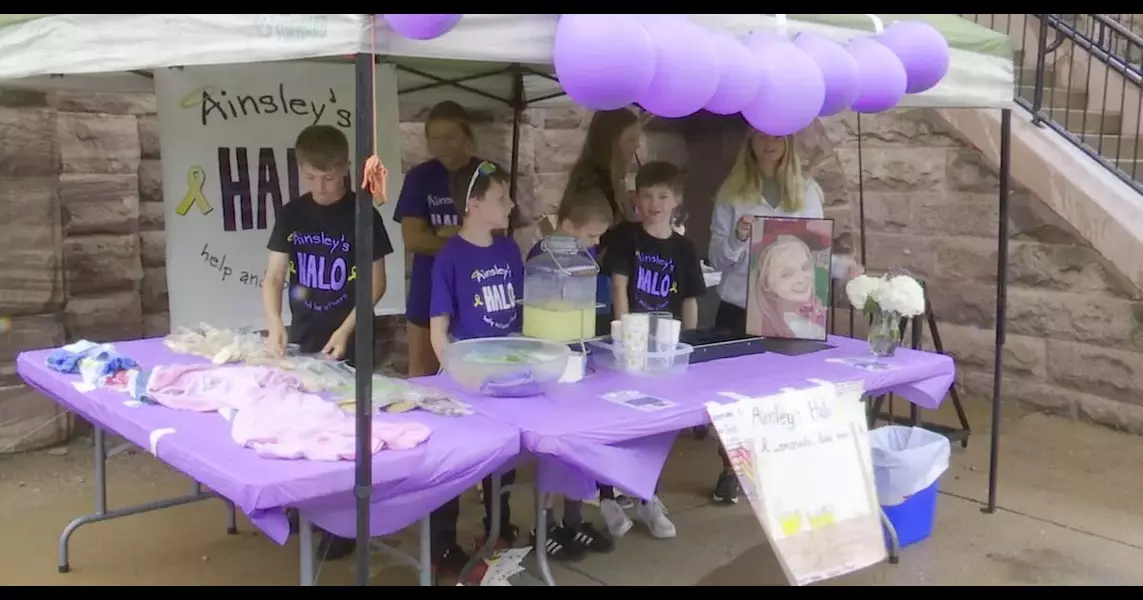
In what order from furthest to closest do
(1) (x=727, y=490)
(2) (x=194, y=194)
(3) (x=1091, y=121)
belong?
(3) (x=1091, y=121) → (2) (x=194, y=194) → (1) (x=727, y=490)

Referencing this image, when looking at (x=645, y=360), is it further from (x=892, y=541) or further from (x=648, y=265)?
(x=892, y=541)

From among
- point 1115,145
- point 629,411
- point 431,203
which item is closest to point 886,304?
point 629,411

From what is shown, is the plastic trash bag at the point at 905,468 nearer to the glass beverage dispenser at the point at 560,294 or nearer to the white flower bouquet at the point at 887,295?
the white flower bouquet at the point at 887,295

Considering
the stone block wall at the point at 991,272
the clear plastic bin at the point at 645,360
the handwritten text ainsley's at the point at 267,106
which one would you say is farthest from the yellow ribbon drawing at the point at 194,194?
the stone block wall at the point at 991,272

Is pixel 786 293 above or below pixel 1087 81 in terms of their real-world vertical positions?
below

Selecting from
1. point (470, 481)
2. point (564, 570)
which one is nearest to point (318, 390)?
point (470, 481)

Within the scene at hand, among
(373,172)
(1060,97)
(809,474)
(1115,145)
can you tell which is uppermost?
(1060,97)

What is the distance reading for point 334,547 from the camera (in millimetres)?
3932

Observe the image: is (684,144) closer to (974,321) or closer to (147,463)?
(974,321)

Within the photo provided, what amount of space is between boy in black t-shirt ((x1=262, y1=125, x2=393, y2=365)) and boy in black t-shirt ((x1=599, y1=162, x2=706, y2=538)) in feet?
2.99

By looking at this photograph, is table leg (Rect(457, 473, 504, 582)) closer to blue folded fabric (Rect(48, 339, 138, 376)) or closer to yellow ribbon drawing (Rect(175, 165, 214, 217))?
blue folded fabric (Rect(48, 339, 138, 376))

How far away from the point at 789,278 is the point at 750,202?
53 centimetres

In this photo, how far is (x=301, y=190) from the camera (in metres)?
5.13

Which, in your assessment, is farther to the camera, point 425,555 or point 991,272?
point 991,272
